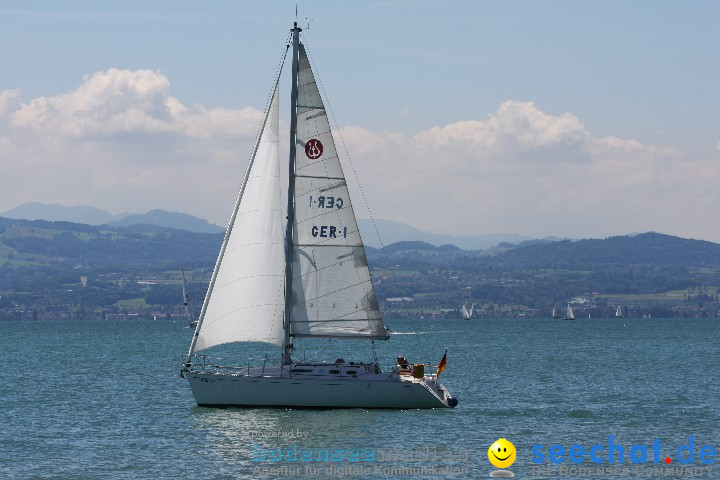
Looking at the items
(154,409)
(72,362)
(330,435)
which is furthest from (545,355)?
(330,435)

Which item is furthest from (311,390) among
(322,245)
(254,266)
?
(322,245)

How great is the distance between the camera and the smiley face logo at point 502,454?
45.8 m

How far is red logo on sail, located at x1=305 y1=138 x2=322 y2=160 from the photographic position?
5778cm

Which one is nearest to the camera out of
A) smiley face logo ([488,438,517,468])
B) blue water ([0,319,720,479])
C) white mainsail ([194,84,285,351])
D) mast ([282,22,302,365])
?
smiley face logo ([488,438,517,468])

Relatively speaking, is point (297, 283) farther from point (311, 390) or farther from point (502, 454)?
point (502, 454)

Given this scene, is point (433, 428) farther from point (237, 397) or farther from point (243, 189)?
point (243, 189)

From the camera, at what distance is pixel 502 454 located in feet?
153

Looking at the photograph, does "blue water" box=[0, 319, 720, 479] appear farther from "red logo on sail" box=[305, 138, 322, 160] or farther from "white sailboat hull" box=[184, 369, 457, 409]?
"red logo on sail" box=[305, 138, 322, 160]

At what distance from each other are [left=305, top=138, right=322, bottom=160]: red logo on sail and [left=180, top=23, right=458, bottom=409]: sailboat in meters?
0.05

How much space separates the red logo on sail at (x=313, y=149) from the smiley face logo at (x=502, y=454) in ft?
54.5

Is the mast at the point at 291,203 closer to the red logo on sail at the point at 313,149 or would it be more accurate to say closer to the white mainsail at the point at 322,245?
the white mainsail at the point at 322,245

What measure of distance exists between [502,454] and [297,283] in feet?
52.1

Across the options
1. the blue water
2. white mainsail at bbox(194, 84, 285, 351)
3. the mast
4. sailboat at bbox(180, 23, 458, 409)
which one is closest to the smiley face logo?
the blue water

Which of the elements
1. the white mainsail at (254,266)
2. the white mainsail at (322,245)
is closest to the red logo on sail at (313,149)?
the white mainsail at (322,245)
